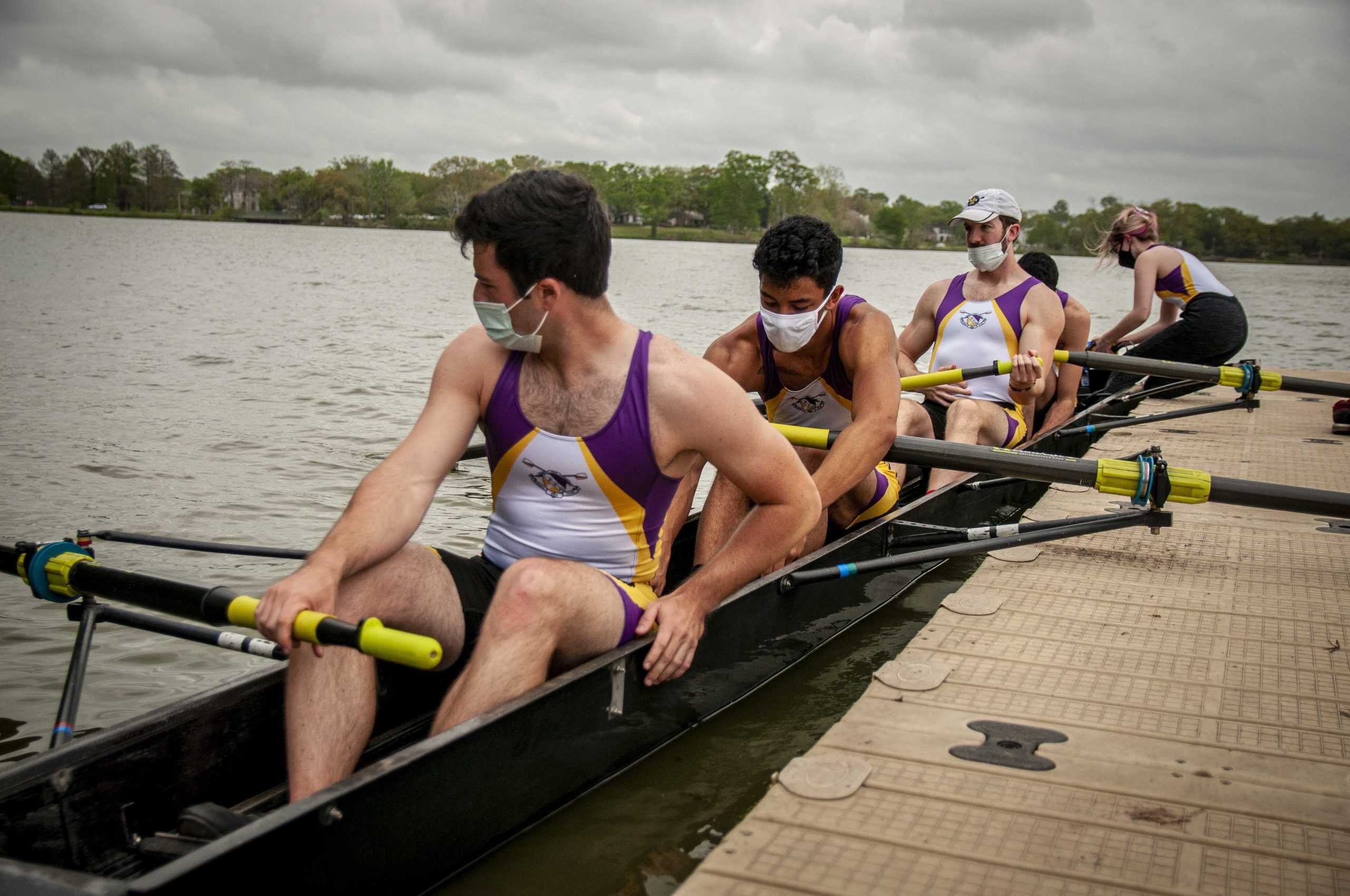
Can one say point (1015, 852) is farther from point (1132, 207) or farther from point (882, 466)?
point (1132, 207)

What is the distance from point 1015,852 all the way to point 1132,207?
936 centimetres

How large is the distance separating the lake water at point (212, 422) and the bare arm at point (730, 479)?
718 millimetres

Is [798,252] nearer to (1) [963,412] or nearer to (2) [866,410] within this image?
(2) [866,410]

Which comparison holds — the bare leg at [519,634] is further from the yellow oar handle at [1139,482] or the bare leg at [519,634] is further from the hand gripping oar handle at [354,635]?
the yellow oar handle at [1139,482]

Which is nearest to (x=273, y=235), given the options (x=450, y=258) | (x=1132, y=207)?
(x=450, y=258)

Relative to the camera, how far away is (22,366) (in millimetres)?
13414

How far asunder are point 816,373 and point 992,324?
2683mm

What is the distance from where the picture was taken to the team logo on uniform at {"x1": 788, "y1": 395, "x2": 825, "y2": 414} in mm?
5129

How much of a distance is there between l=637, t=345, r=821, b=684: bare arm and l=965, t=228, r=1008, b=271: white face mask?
14.5 ft

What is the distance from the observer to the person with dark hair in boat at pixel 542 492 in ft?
A: 9.37

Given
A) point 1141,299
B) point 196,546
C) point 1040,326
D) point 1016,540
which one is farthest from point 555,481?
point 1141,299

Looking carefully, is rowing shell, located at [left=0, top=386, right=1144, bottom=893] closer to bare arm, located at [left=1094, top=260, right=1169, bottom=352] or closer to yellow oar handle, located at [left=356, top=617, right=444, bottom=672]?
yellow oar handle, located at [left=356, top=617, right=444, bottom=672]

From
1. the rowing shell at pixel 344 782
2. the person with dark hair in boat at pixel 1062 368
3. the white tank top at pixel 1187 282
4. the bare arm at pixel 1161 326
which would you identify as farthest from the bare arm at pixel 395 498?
the bare arm at pixel 1161 326

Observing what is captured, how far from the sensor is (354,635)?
2.24 m
